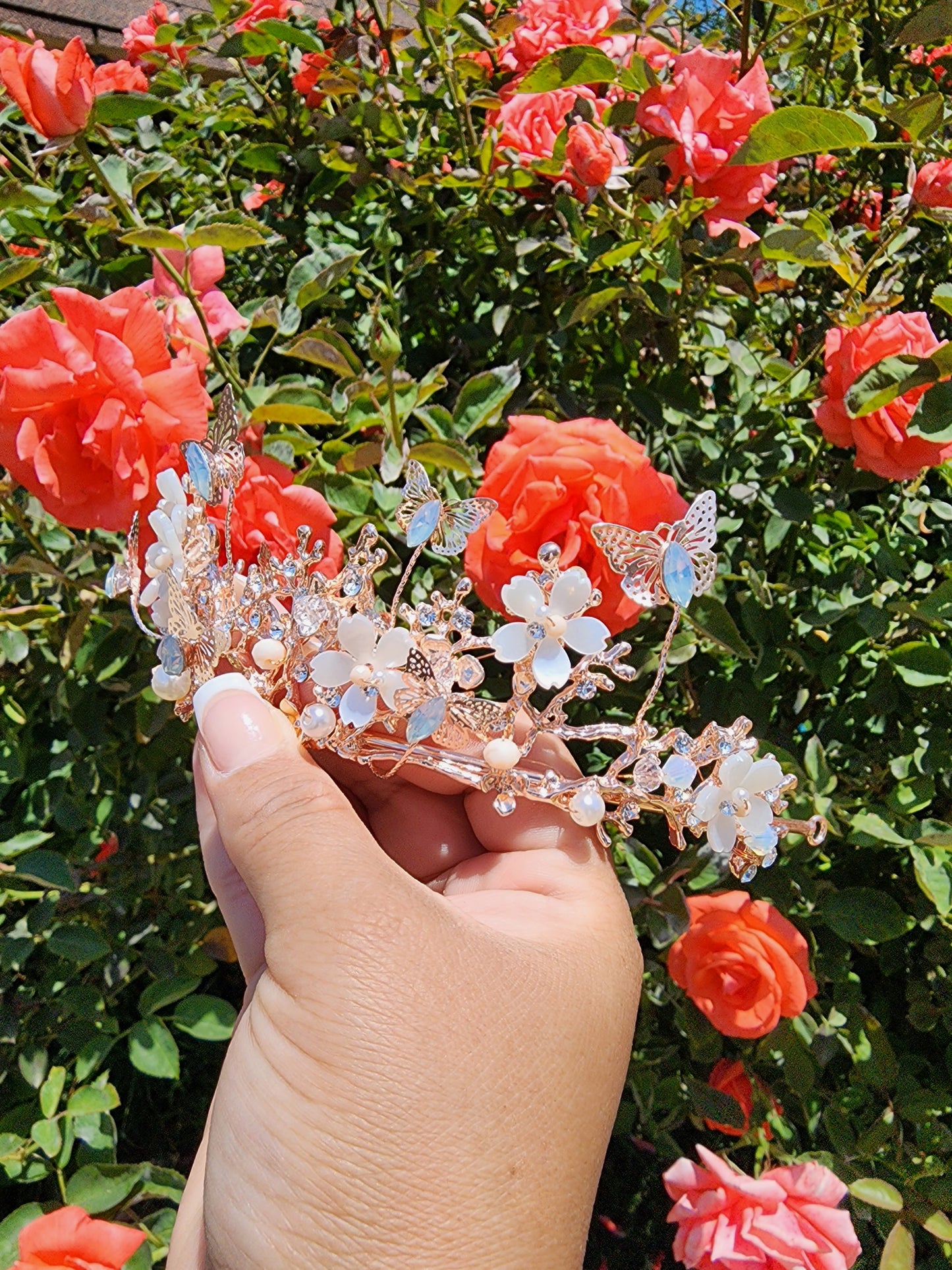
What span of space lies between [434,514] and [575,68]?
1.63ft

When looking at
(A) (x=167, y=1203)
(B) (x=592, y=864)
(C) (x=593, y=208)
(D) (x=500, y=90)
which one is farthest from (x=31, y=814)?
(D) (x=500, y=90)

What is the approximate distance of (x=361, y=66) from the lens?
57.1 inches

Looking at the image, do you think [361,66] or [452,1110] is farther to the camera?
[361,66]

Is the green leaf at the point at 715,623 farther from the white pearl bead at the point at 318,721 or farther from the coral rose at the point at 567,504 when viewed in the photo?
the white pearl bead at the point at 318,721

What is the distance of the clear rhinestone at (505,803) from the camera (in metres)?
0.86

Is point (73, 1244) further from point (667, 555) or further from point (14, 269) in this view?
point (14, 269)

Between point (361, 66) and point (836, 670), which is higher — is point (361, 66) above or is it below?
above

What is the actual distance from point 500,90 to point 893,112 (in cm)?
65

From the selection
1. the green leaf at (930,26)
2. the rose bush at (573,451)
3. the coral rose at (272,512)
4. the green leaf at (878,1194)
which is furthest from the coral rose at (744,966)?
the green leaf at (930,26)

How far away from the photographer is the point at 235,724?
85 centimetres

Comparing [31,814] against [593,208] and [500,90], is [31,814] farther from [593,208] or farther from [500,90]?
[500,90]

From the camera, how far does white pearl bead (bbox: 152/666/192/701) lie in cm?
92

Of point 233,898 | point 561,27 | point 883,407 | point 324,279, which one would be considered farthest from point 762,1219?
point 561,27

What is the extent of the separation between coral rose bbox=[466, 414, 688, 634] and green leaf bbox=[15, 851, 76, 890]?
0.63 m
